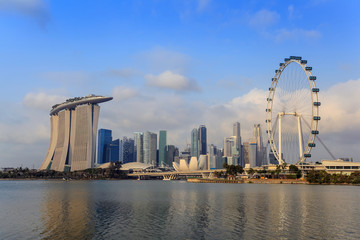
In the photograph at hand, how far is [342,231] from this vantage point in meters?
36.9

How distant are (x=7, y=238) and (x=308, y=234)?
101ft

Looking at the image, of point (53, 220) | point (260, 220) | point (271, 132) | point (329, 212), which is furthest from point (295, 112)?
point (53, 220)

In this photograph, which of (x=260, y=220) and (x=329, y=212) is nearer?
(x=260, y=220)

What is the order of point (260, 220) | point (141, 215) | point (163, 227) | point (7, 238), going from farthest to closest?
1. point (141, 215)
2. point (260, 220)
3. point (163, 227)
4. point (7, 238)

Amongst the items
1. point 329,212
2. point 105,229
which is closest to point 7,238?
point 105,229

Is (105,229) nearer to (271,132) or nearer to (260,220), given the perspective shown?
(260,220)

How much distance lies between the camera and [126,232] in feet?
119

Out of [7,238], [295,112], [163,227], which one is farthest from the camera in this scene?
[295,112]

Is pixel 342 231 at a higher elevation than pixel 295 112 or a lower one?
lower

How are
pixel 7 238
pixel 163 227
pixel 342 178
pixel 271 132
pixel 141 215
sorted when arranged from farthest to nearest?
pixel 271 132 → pixel 342 178 → pixel 141 215 → pixel 163 227 → pixel 7 238

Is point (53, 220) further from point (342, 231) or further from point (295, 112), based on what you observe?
point (295, 112)

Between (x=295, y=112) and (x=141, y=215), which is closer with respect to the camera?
(x=141, y=215)

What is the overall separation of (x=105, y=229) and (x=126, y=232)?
→ 115 inches

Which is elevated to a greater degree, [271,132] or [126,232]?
[271,132]
